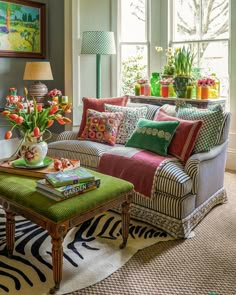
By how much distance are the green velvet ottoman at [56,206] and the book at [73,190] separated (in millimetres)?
21

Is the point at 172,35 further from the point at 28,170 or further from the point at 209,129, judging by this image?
the point at 28,170

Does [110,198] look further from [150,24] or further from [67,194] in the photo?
[150,24]

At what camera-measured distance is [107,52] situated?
432 cm

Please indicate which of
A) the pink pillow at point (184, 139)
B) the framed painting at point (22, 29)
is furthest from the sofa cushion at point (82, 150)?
the framed painting at point (22, 29)

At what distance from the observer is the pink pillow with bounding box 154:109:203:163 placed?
2871mm

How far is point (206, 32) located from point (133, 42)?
98 centimetres

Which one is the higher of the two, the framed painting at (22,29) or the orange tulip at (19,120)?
the framed painting at (22,29)

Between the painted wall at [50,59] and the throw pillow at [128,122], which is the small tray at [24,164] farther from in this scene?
the painted wall at [50,59]

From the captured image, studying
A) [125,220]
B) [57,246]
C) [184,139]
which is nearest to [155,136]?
[184,139]

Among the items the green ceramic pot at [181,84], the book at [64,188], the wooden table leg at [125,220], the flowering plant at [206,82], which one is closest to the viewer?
the book at [64,188]

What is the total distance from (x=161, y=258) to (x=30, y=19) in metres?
3.93

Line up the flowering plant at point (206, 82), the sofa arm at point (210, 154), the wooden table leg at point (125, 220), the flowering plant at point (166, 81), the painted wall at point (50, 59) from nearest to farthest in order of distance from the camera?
the wooden table leg at point (125, 220) < the sofa arm at point (210, 154) < the flowering plant at point (206, 82) < the flowering plant at point (166, 81) < the painted wall at point (50, 59)

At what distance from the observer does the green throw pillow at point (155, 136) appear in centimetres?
295

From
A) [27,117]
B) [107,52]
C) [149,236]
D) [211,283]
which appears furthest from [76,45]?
[211,283]
